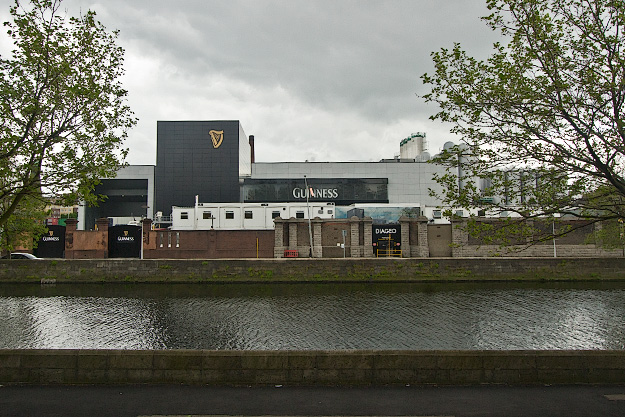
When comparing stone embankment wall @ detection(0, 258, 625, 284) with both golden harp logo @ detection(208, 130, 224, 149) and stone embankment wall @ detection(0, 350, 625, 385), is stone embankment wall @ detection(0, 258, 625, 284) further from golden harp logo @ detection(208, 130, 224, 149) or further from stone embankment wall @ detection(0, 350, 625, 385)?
golden harp logo @ detection(208, 130, 224, 149)

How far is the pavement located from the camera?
766 centimetres

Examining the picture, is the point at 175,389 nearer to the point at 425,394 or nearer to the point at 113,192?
the point at 425,394

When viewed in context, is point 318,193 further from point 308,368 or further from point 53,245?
point 308,368

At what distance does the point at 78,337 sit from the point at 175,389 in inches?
609

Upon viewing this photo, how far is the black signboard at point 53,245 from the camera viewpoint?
51.6 metres

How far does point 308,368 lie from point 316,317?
1681 cm

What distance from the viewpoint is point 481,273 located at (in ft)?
133

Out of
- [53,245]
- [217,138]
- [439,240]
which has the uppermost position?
[217,138]

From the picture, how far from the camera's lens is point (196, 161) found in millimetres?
78250

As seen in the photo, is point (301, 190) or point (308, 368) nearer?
point (308, 368)

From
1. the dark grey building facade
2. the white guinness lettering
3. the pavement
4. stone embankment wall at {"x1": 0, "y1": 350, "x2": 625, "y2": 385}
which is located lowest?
the pavement

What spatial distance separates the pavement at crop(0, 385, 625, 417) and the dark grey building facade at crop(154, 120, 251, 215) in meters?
70.8

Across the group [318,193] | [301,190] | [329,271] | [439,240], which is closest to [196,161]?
[301,190]

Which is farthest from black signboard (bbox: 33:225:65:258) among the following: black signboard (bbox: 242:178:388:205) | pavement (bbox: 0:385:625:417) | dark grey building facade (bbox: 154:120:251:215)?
pavement (bbox: 0:385:625:417)
